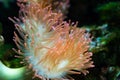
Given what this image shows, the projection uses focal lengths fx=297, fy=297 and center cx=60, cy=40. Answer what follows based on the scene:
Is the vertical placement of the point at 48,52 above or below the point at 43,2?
Answer: below

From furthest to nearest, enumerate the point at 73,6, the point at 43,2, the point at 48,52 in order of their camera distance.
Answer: the point at 73,6
the point at 43,2
the point at 48,52

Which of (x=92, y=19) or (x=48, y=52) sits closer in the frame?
(x=48, y=52)

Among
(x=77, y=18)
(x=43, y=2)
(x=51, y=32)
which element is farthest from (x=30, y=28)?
(x=77, y=18)

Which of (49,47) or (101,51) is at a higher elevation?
(101,51)

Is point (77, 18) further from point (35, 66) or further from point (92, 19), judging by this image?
point (35, 66)

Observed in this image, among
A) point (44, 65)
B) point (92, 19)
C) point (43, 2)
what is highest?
point (92, 19)

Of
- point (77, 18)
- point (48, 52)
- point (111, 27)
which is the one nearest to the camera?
point (48, 52)

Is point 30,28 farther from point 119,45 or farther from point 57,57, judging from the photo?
point 119,45

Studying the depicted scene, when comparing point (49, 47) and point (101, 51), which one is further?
point (101, 51)
